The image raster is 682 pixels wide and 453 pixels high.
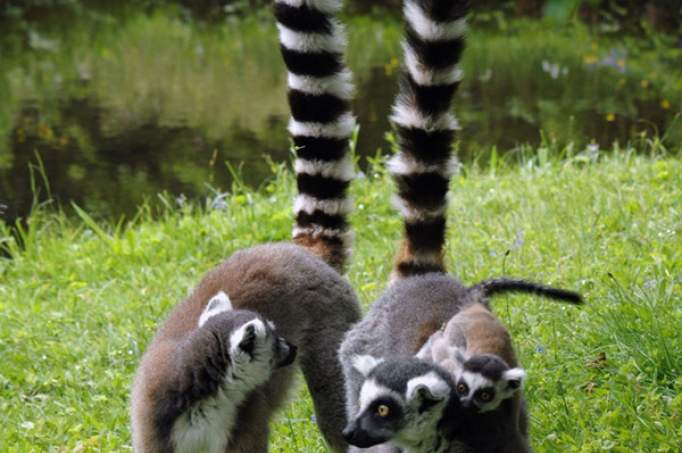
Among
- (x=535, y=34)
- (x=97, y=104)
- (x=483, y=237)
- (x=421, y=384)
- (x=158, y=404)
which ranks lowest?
(x=535, y=34)

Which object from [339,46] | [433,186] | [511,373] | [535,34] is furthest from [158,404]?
[535,34]

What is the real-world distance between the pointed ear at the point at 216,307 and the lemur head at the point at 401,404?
2.13 ft

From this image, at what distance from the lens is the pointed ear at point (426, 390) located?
3.25 m

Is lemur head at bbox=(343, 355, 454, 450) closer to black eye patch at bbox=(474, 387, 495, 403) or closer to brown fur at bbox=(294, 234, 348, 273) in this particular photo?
black eye patch at bbox=(474, 387, 495, 403)

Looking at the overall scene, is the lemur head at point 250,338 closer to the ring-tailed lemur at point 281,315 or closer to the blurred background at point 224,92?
the ring-tailed lemur at point 281,315

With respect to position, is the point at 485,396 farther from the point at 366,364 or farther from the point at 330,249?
the point at 330,249

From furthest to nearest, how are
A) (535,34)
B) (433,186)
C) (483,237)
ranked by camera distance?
(535,34)
(483,237)
(433,186)

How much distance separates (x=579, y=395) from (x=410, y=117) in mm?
1244

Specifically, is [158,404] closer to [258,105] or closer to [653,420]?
[653,420]

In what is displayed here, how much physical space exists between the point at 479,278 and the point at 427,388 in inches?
88.5

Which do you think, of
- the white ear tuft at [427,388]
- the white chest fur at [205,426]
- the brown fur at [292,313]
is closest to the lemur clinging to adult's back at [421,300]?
the white ear tuft at [427,388]

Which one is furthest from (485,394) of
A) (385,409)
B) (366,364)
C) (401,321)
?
(401,321)

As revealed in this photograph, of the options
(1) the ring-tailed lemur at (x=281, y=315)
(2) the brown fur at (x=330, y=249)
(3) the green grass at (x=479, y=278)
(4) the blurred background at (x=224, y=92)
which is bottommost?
(4) the blurred background at (x=224, y=92)

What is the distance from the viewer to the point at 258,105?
45.1 ft
